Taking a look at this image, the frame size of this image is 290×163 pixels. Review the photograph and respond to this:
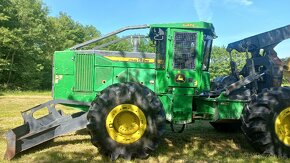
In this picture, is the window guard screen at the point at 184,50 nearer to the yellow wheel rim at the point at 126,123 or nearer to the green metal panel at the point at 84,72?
the yellow wheel rim at the point at 126,123

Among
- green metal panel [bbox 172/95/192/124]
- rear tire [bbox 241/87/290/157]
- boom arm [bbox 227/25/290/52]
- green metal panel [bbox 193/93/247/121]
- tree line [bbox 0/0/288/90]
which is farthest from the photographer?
tree line [bbox 0/0/288/90]

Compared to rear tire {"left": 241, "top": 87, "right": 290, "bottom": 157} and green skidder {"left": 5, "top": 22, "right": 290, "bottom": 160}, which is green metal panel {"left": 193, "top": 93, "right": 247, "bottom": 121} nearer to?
green skidder {"left": 5, "top": 22, "right": 290, "bottom": 160}

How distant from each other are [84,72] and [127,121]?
1.83 meters

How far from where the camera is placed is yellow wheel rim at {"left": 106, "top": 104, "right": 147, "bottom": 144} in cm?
626

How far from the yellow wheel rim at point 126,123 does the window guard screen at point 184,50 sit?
1.57 meters

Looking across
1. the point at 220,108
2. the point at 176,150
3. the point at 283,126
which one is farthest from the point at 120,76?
the point at 283,126

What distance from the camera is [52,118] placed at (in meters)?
7.99

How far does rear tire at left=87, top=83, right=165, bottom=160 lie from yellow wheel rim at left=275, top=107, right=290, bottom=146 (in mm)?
2440

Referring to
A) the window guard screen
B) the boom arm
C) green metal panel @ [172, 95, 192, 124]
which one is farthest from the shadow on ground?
the boom arm

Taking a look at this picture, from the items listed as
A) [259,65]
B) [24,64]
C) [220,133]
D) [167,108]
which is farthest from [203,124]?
[24,64]

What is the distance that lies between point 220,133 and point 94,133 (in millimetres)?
4644

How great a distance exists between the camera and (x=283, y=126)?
685 centimetres

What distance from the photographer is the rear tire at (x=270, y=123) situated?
6617mm

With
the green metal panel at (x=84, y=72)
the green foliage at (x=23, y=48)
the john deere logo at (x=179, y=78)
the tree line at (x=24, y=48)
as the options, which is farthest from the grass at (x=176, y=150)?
the green foliage at (x=23, y=48)
